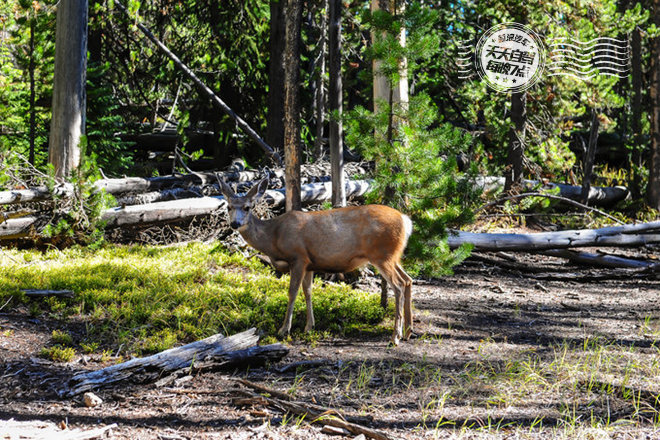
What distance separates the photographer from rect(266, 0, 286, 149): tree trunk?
48.1 feet

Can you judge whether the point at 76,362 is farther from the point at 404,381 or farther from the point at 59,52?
the point at 59,52

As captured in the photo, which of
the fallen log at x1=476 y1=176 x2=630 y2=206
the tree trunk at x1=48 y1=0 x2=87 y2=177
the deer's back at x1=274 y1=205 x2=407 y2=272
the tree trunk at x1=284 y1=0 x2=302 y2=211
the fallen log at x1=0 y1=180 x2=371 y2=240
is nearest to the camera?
the deer's back at x1=274 y1=205 x2=407 y2=272

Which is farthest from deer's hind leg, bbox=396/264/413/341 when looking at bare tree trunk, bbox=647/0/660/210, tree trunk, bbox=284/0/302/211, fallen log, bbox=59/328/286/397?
bare tree trunk, bbox=647/0/660/210

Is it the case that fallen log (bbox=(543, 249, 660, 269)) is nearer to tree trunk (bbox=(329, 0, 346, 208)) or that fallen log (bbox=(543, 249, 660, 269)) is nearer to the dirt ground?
the dirt ground

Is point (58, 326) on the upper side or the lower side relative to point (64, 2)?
lower

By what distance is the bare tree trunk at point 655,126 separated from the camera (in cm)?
1705

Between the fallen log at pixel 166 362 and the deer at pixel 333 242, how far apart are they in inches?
40.5

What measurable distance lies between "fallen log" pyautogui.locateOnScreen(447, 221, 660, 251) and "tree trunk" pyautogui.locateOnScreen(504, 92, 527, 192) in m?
2.44

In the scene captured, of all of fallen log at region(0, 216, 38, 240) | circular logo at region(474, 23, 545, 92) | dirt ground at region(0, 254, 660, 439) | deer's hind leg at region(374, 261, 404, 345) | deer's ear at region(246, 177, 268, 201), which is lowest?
dirt ground at region(0, 254, 660, 439)

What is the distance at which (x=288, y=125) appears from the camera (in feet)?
29.7

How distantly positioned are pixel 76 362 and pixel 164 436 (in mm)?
1974

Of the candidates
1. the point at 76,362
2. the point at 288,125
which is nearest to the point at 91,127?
the point at 288,125

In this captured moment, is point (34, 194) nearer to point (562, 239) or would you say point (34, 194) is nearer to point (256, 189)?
point (256, 189)

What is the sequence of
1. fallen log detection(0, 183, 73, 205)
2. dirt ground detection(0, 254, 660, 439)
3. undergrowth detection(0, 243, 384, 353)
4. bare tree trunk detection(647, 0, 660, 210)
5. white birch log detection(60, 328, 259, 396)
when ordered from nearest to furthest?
1. dirt ground detection(0, 254, 660, 439)
2. white birch log detection(60, 328, 259, 396)
3. undergrowth detection(0, 243, 384, 353)
4. fallen log detection(0, 183, 73, 205)
5. bare tree trunk detection(647, 0, 660, 210)
